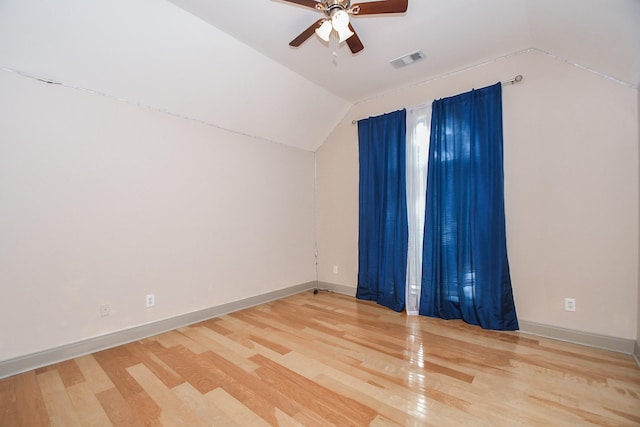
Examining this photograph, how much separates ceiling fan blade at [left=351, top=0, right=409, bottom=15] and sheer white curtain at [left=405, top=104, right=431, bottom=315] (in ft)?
5.54

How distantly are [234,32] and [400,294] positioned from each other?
330 cm

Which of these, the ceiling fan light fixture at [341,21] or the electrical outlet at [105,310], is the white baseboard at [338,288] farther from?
the ceiling fan light fixture at [341,21]

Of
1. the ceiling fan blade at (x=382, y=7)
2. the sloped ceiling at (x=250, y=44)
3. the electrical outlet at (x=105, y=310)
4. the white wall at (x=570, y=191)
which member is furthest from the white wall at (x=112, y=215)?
the white wall at (x=570, y=191)

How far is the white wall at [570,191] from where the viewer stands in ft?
7.29

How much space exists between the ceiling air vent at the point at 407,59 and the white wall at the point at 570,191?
2.15ft

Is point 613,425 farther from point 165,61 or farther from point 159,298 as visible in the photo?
point 165,61

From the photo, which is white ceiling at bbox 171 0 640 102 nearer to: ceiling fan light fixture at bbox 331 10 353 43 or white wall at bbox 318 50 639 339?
white wall at bbox 318 50 639 339

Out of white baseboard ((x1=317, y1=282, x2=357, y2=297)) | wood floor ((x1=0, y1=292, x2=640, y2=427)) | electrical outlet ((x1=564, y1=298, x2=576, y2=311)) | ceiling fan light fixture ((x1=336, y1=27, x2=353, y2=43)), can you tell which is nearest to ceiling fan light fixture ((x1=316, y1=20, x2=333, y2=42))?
ceiling fan light fixture ((x1=336, y1=27, x2=353, y2=43))

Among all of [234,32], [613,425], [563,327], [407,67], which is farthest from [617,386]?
[234,32]

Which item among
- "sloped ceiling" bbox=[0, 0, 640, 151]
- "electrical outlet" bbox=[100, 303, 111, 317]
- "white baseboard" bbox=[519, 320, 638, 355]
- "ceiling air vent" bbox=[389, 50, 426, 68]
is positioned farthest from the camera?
"ceiling air vent" bbox=[389, 50, 426, 68]

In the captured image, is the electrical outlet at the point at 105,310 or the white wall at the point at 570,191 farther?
the electrical outlet at the point at 105,310

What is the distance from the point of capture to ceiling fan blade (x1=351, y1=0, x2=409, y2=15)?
1.67 meters

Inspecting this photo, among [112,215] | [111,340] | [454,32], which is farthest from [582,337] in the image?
[112,215]

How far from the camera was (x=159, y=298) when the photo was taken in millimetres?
2693
